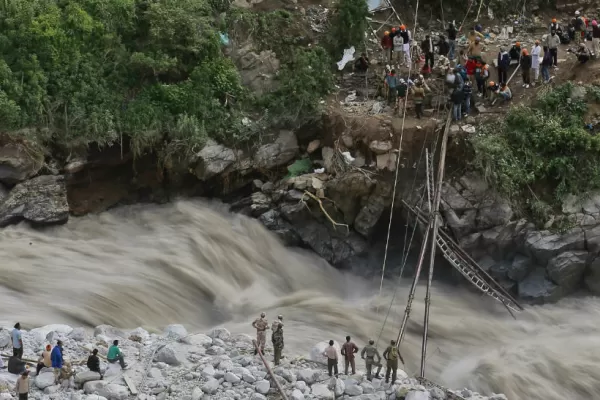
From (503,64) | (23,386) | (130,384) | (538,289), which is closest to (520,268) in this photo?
(538,289)

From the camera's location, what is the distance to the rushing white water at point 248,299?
16.1 meters

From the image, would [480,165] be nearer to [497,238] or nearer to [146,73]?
[497,238]

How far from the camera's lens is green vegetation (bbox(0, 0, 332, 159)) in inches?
764

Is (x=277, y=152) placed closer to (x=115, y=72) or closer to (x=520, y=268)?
(x=115, y=72)

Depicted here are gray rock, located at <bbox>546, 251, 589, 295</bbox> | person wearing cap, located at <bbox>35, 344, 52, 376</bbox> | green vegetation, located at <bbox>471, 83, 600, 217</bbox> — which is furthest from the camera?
green vegetation, located at <bbox>471, 83, 600, 217</bbox>

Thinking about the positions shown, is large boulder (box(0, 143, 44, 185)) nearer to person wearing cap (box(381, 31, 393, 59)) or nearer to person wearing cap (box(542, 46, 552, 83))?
person wearing cap (box(381, 31, 393, 59))

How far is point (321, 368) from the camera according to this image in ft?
48.3

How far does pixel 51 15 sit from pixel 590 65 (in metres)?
13.8

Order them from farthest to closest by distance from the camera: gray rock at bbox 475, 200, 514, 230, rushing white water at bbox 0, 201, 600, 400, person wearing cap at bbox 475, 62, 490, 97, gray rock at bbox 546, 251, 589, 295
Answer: person wearing cap at bbox 475, 62, 490, 97
gray rock at bbox 475, 200, 514, 230
gray rock at bbox 546, 251, 589, 295
rushing white water at bbox 0, 201, 600, 400

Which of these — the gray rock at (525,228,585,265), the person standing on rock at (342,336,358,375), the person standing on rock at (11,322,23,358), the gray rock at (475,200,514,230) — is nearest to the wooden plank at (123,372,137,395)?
the person standing on rock at (11,322,23,358)

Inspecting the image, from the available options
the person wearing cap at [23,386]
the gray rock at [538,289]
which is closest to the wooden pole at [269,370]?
the person wearing cap at [23,386]

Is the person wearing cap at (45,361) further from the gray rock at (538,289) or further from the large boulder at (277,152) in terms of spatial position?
the gray rock at (538,289)

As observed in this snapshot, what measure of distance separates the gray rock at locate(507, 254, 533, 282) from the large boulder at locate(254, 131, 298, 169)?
19.8 ft

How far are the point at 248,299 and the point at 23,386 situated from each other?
6.22m
